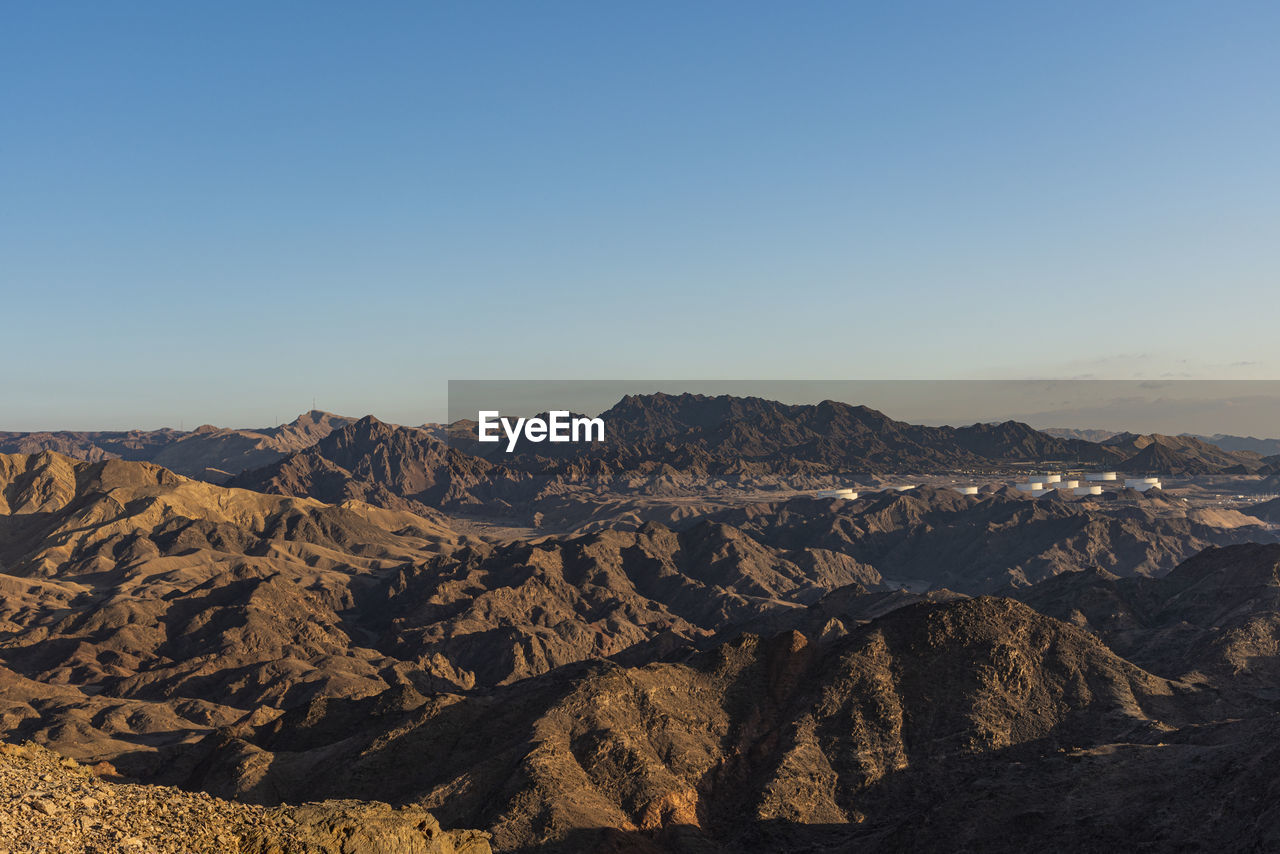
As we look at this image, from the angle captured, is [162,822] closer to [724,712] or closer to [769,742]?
[769,742]

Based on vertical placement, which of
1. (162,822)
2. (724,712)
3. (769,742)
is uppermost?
(162,822)

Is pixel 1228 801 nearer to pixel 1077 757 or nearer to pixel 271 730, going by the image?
pixel 1077 757

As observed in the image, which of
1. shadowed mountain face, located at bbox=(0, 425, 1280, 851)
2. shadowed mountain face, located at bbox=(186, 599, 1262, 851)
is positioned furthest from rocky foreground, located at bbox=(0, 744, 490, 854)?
shadowed mountain face, located at bbox=(186, 599, 1262, 851)

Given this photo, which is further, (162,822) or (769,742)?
(769,742)

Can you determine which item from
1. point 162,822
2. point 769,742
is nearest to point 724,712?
point 769,742

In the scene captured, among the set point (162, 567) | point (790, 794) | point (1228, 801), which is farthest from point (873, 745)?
point (162, 567)

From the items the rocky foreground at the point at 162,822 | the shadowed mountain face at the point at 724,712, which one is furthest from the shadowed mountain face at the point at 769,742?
the rocky foreground at the point at 162,822

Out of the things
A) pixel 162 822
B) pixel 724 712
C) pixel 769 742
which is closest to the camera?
pixel 162 822

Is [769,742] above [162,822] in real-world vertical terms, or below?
below

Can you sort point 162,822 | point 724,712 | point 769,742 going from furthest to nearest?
point 724,712 → point 769,742 → point 162,822
